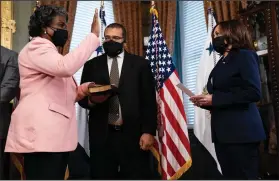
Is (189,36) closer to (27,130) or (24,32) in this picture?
(24,32)

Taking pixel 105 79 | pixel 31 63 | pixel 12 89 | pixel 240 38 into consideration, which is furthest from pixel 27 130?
pixel 240 38

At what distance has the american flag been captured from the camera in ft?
9.70

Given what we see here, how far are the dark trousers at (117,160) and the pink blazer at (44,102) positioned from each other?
55 centimetres

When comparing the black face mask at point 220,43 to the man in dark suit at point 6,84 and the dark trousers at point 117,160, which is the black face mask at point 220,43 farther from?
the man in dark suit at point 6,84

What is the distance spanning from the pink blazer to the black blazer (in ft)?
2.75

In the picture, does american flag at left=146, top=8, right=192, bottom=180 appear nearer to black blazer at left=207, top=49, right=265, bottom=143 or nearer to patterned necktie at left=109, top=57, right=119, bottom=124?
patterned necktie at left=109, top=57, right=119, bottom=124

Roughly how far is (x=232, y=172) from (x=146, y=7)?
347cm

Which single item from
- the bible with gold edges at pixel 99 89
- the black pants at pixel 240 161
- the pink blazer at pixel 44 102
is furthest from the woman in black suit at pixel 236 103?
the pink blazer at pixel 44 102

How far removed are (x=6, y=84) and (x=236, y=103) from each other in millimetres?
1751

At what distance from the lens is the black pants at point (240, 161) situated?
5.51 ft

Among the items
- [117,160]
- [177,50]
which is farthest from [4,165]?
[177,50]

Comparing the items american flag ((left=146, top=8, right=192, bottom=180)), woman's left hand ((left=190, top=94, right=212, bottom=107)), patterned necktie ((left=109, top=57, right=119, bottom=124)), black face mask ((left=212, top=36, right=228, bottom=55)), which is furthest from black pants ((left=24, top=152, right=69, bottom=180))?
american flag ((left=146, top=8, right=192, bottom=180))

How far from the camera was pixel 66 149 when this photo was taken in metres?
1.49

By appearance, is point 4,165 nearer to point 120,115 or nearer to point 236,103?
point 120,115
